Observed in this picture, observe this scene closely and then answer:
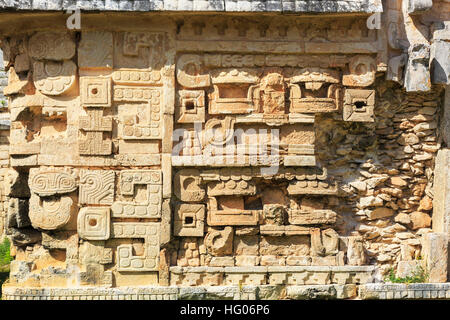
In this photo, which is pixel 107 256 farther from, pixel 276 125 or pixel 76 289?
pixel 276 125

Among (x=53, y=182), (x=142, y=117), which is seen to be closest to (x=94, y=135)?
(x=142, y=117)

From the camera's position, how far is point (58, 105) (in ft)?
20.7

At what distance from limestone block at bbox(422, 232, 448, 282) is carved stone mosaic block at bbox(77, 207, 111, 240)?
3.81m

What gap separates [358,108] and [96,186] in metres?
3.25

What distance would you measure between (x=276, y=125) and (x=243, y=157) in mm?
551

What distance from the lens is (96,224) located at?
6.18 m

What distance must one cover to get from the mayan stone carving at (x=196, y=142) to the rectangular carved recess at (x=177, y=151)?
0.02m

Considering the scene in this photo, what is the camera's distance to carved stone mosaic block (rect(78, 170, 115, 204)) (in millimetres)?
6215

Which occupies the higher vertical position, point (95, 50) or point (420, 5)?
point (420, 5)

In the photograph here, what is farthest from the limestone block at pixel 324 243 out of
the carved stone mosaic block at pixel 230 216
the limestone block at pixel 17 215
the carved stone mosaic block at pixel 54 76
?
the limestone block at pixel 17 215

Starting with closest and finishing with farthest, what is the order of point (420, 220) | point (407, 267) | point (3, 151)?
point (407, 267) < point (420, 220) < point (3, 151)

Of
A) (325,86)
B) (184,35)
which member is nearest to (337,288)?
(325,86)

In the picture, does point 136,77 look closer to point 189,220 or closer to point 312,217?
point 189,220

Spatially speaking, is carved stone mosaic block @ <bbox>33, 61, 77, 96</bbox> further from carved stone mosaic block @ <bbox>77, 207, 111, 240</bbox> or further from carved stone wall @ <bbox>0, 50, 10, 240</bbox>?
carved stone wall @ <bbox>0, 50, 10, 240</bbox>
